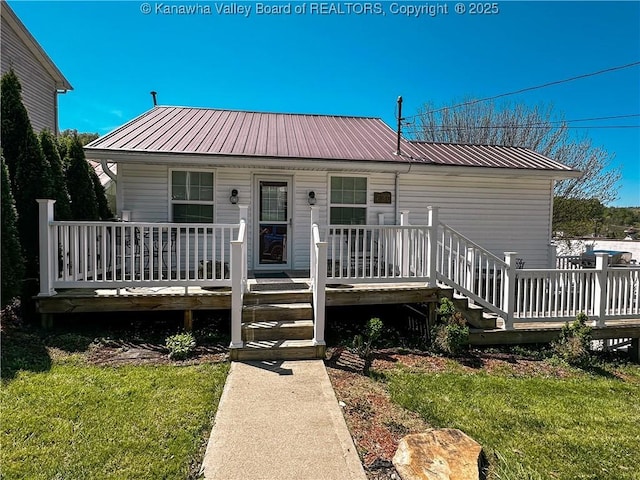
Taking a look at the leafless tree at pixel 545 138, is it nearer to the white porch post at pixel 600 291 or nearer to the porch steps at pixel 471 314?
the white porch post at pixel 600 291

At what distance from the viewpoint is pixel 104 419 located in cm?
307

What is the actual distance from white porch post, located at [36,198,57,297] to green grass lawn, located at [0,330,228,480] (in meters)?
1.16

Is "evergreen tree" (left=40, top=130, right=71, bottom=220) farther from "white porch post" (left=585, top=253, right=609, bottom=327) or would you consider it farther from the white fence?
"white porch post" (left=585, top=253, right=609, bottom=327)

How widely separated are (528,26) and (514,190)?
14.9 ft

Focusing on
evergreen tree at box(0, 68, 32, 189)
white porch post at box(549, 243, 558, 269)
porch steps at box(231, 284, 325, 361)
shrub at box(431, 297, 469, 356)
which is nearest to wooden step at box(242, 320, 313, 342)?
porch steps at box(231, 284, 325, 361)

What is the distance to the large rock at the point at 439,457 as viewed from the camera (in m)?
2.48

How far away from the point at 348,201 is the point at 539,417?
519 centimetres

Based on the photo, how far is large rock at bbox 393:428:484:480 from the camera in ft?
8.15

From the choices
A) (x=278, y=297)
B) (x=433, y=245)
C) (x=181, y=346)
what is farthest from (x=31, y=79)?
(x=433, y=245)

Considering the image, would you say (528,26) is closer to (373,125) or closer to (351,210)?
(373,125)

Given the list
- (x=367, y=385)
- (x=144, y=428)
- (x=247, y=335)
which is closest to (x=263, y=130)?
(x=247, y=335)

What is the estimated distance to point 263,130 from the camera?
8852 millimetres

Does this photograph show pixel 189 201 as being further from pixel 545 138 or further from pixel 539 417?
pixel 545 138

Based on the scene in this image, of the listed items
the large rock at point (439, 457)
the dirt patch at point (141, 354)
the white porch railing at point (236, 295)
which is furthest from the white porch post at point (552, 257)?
the dirt patch at point (141, 354)
